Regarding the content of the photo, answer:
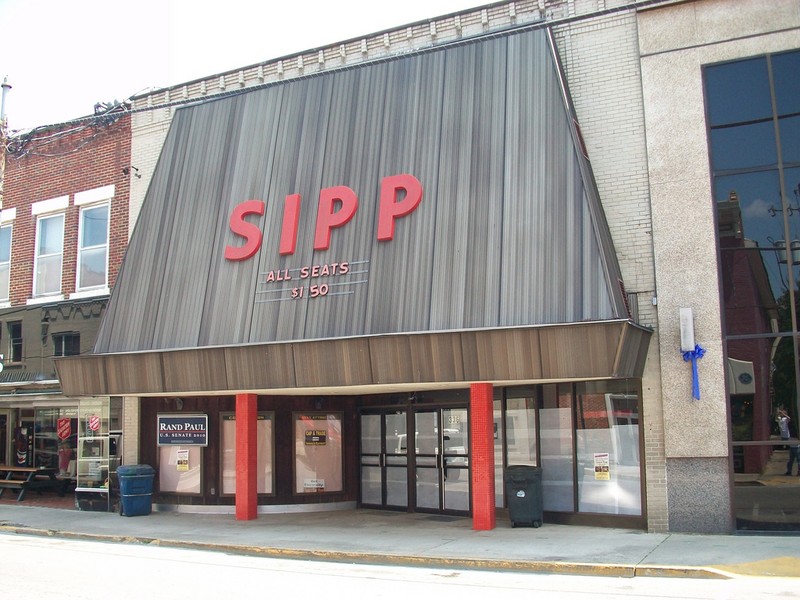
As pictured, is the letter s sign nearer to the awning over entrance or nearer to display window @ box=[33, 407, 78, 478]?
the awning over entrance

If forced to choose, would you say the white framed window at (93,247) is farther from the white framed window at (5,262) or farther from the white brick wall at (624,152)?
the white brick wall at (624,152)

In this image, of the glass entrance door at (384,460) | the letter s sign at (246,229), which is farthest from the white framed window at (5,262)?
the glass entrance door at (384,460)

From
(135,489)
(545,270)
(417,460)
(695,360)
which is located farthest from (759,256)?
(135,489)

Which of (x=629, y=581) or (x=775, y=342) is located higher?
(x=775, y=342)

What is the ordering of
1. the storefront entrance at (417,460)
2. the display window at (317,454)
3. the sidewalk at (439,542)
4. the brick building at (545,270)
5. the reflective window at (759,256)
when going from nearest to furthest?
the sidewalk at (439,542)
the reflective window at (759,256)
the brick building at (545,270)
the storefront entrance at (417,460)
the display window at (317,454)

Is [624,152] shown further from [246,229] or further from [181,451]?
[181,451]

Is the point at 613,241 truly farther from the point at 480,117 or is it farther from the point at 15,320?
the point at 15,320

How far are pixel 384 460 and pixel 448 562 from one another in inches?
260

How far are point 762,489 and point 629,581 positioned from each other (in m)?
4.12

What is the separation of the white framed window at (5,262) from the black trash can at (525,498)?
50.8 feet

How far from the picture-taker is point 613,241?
1462 cm

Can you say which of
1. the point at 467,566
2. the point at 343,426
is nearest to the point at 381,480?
the point at 343,426

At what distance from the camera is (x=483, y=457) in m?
14.4

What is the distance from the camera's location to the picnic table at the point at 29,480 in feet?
71.5
